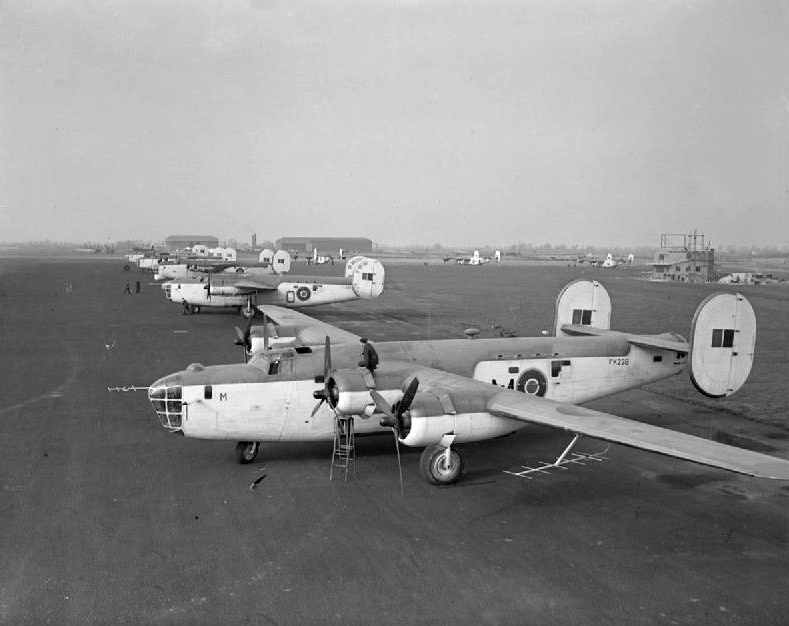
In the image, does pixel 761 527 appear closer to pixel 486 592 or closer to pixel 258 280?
pixel 486 592

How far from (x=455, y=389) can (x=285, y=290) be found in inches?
1333

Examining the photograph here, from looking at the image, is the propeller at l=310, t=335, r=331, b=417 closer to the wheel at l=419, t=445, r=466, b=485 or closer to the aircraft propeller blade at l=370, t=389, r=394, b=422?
the aircraft propeller blade at l=370, t=389, r=394, b=422

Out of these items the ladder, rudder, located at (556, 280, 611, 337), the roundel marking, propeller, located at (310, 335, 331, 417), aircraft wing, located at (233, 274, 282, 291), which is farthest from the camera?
aircraft wing, located at (233, 274, 282, 291)

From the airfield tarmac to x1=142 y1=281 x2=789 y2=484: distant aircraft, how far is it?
1.16m

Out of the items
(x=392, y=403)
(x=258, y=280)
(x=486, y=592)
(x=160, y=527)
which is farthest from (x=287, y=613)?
(x=258, y=280)

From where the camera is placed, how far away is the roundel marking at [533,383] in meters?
17.9

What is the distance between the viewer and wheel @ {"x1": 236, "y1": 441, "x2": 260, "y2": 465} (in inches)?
615

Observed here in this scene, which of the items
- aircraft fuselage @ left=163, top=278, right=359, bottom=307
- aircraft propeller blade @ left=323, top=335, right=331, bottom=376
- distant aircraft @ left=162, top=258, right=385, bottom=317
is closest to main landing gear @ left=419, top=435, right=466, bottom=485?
aircraft propeller blade @ left=323, top=335, right=331, bottom=376

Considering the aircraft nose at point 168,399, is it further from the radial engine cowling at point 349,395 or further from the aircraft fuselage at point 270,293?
the aircraft fuselage at point 270,293

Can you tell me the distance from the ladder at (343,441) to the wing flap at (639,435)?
3.27 meters

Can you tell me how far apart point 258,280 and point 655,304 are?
34459 mm

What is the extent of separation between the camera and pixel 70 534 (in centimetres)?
1165

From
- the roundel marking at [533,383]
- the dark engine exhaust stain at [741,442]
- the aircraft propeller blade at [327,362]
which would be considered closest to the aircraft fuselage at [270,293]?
the roundel marking at [533,383]

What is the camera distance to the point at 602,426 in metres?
12.1
